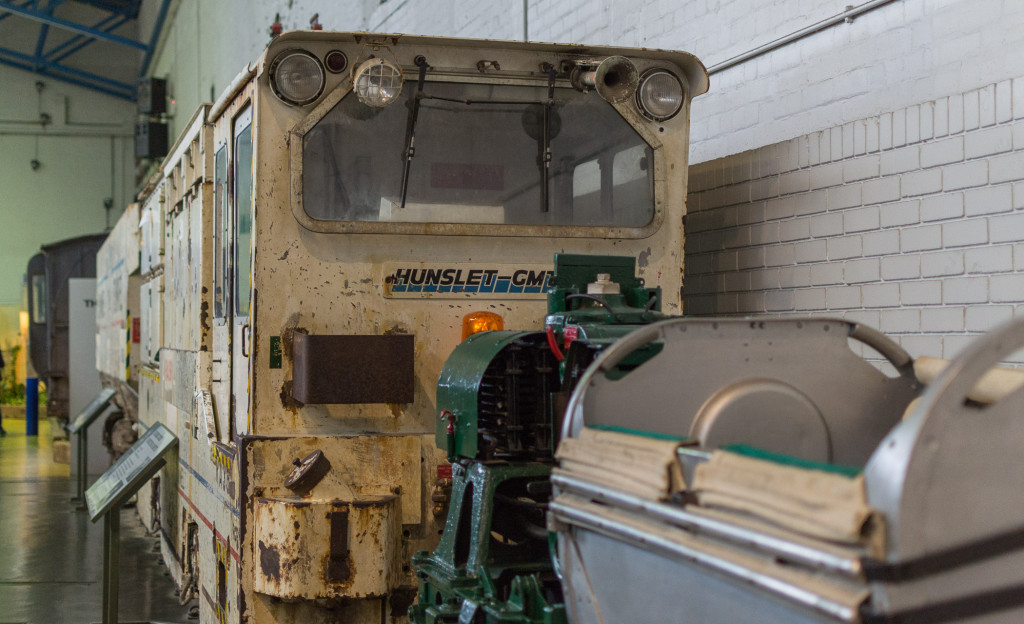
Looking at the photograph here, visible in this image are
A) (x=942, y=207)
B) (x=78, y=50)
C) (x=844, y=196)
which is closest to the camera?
(x=942, y=207)

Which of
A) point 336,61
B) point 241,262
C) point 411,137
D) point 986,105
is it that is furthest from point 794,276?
point 241,262

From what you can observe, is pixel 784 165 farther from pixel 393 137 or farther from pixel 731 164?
pixel 393 137

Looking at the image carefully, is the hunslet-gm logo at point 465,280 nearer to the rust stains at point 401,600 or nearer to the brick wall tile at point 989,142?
the rust stains at point 401,600

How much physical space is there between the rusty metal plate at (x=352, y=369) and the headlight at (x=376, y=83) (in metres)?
0.84

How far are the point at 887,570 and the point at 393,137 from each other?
2.71 metres

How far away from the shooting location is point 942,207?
11.4 feet

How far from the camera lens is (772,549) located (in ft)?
5.48

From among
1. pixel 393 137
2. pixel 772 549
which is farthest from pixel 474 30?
pixel 772 549

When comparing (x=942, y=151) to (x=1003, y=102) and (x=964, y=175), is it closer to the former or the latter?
(x=964, y=175)

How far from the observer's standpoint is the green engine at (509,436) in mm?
3062

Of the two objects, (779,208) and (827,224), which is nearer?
(827,224)

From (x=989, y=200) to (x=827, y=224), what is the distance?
827mm

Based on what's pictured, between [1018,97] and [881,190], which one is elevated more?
[1018,97]

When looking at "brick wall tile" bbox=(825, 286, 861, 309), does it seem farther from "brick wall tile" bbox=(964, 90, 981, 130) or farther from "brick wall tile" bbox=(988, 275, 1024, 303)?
"brick wall tile" bbox=(964, 90, 981, 130)
